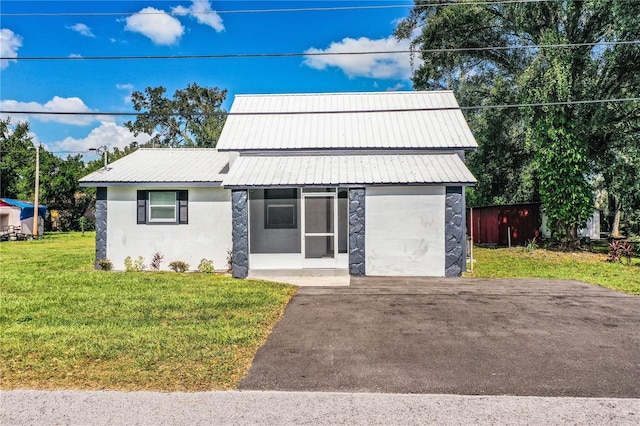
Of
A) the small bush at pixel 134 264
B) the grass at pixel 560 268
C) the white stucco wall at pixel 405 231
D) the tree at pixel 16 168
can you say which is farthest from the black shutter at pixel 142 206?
the tree at pixel 16 168

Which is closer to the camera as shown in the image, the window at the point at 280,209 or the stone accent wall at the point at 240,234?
the stone accent wall at the point at 240,234

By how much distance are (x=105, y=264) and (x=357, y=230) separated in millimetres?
8106

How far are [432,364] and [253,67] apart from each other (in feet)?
43.1

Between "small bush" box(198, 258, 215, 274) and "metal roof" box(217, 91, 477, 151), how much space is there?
3.76m

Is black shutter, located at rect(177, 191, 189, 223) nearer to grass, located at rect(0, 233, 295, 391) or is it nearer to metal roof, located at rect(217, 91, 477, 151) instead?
metal roof, located at rect(217, 91, 477, 151)

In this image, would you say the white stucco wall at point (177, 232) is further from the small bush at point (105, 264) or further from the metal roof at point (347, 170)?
the metal roof at point (347, 170)

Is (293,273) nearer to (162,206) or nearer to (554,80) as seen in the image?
(162,206)

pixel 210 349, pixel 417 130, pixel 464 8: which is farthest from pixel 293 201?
pixel 464 8

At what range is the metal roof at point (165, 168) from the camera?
43.2 ft

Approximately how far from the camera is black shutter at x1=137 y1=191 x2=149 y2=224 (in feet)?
44.0

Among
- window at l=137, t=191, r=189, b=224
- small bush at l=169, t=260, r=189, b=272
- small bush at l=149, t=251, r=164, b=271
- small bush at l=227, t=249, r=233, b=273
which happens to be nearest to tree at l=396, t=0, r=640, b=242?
small bush at l=227, t=249, r=233, b=273

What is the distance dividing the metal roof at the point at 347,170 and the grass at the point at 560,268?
10.7ft

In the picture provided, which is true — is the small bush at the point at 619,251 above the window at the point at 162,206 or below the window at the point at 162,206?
below

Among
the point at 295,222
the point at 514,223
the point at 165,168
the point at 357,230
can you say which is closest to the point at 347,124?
the point at 295,222
